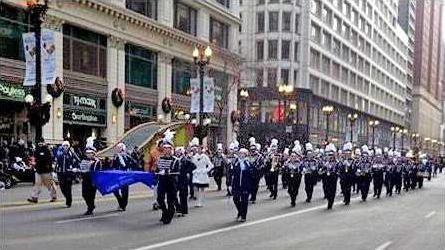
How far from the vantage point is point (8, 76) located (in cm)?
2977

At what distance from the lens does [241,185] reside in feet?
53.7

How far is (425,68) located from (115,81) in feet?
487

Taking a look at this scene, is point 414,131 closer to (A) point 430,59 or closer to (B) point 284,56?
(A) point 430,59

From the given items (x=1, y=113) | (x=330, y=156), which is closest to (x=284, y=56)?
(x=1, y=113)

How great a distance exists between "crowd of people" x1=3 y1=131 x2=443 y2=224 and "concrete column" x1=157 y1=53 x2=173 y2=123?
11.9 m

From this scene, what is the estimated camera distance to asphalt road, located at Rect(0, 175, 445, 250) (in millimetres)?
12109

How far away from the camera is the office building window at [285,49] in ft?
249

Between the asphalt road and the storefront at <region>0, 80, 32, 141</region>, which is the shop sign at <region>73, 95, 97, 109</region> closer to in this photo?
the storefront at <region>0, 80, 32, 141</region>

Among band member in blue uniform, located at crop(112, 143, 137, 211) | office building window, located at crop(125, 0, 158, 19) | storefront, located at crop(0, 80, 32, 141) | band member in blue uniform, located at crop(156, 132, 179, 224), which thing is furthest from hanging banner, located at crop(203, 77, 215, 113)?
band member in blue uniform, located at crop(156, 132, 179, 224)

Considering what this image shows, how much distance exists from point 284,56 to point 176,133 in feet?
141

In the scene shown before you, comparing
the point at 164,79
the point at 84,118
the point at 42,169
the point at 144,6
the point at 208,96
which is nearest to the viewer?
the point at 42,169

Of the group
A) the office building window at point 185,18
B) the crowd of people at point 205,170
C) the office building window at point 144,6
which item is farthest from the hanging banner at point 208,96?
the office building window at point 185,18

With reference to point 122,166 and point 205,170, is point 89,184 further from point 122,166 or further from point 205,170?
point 205,170

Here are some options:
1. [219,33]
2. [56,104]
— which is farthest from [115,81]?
[219,33]
